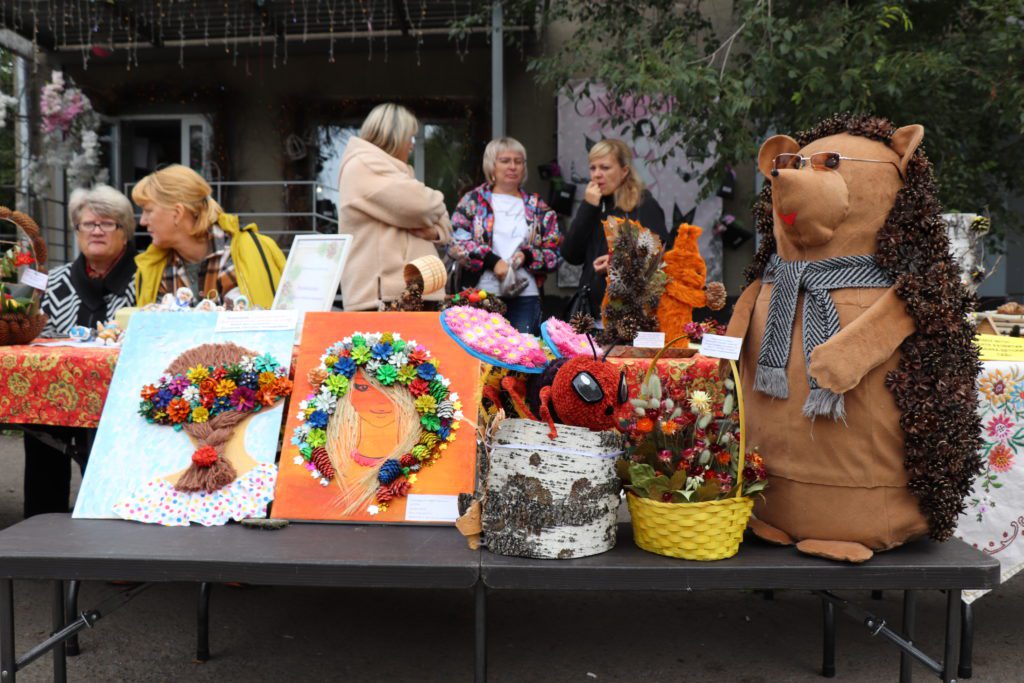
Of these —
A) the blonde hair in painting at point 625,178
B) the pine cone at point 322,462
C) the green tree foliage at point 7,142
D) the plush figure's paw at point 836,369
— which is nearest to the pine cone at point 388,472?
the pine cone at point 322,462

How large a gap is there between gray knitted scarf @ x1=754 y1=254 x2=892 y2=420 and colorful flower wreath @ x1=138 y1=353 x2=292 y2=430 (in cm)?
128

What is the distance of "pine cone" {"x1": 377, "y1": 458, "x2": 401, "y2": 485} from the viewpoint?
6.55 feet

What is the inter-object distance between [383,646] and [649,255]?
158 cm

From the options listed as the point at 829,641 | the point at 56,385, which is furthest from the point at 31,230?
the point at 829,641

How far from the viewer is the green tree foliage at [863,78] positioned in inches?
165

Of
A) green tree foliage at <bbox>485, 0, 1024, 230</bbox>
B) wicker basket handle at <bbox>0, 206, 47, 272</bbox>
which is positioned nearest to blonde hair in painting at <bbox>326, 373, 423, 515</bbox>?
wicker basket handle at <bbox>0, 206, 47, 272</bbox>

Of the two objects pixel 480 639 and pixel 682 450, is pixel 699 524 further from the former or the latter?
pixel 480 639

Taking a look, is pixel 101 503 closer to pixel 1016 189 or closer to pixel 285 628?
pixel 285 628

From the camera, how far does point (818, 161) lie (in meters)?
1.84

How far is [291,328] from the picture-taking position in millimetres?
2314

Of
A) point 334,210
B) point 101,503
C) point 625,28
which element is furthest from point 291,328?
point 334,210

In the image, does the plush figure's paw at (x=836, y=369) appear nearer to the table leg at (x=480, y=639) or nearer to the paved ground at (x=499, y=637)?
the table leg at (x=480, y=639)

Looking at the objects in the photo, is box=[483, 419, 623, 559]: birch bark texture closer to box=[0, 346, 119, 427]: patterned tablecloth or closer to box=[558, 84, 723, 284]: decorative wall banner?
box=[0, 346, 119, 427]: patterned tablecloth

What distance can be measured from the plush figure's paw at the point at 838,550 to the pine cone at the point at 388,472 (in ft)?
3.22
